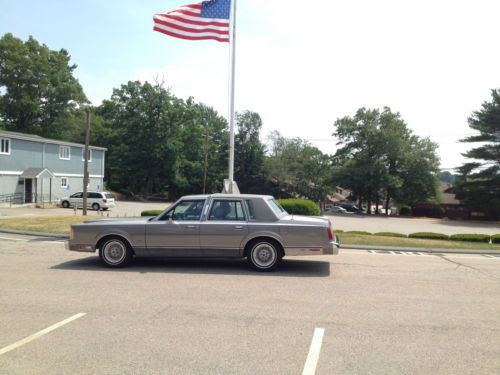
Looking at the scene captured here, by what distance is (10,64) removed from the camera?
61562 mm

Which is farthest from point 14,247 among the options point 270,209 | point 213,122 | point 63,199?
point 213,122

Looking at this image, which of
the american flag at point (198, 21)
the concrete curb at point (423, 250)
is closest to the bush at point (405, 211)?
the concrete curb at point (423, 250)

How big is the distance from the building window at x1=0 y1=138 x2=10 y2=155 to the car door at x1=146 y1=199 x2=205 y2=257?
34523 mm

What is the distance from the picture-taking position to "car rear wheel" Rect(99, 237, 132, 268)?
9.60 meters

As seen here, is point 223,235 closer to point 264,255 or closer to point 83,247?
point 264,255

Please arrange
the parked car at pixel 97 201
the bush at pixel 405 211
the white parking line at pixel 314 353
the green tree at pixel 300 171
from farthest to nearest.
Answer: the green tree at pixel 300 171, the bush at pixel 405 211, the parked car at pixel 97 201, the white parking line at pixel 314 353

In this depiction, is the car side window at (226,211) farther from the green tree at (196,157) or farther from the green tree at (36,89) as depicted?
the green tree at (36,89)

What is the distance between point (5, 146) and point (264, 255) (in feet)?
119

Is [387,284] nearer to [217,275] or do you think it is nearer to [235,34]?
[217,275]

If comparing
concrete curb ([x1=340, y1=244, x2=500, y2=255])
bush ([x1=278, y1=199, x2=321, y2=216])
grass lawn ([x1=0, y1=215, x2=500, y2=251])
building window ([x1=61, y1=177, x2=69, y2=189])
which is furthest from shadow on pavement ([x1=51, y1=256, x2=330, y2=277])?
building window ([x1=61, y1=177, x2=69, y2=189])

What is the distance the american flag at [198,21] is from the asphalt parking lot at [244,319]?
9258mm

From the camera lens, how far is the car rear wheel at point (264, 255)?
936 centimetres

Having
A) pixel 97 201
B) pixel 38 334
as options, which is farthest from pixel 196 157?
pixel 38 334

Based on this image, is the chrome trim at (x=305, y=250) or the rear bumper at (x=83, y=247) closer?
the chrome trim at (x=305, y=250)
